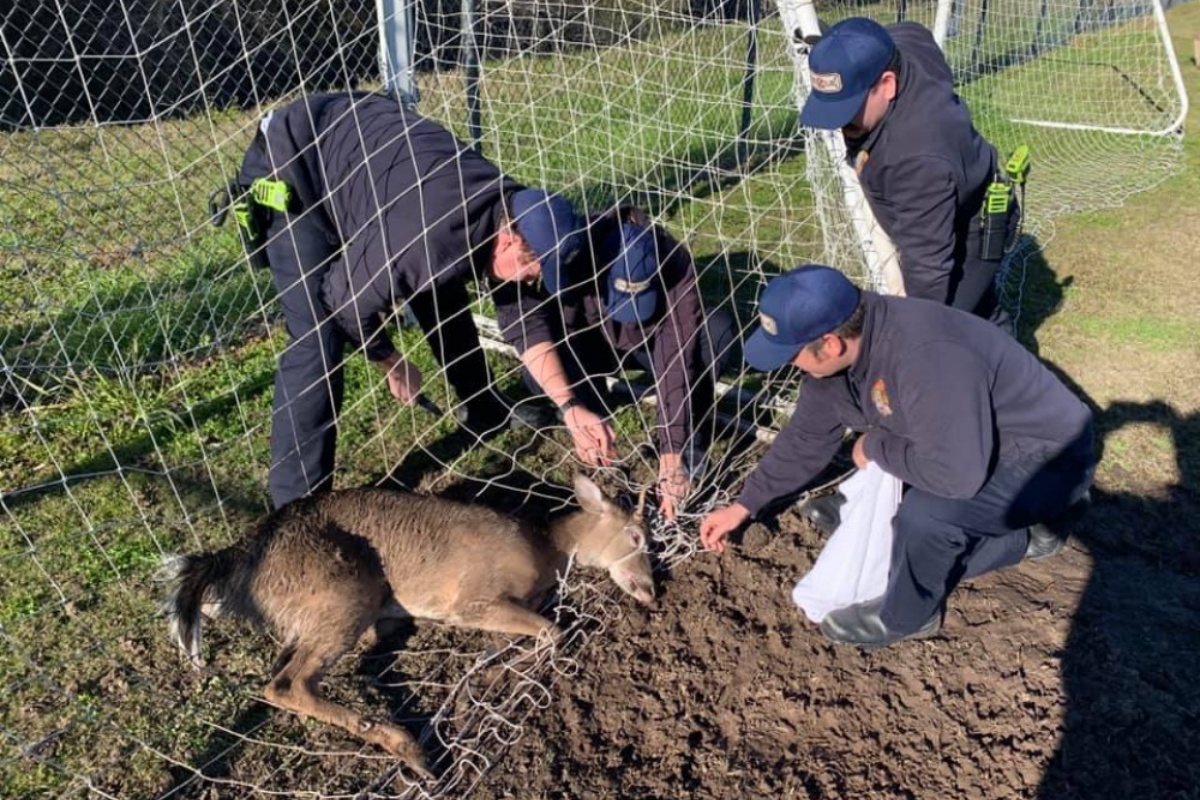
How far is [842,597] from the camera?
12.2 ft

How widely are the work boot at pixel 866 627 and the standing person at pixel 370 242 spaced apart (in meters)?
1.28

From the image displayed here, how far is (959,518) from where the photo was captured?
344 cm

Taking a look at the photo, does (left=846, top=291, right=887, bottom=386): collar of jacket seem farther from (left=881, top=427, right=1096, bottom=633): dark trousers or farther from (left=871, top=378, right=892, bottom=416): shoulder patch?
(left=881, top=427, right=1096, bottom=633): dark trousers

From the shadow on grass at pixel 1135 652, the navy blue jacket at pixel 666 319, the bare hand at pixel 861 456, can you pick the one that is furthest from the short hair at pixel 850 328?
the shadow on grass at pixel 1135 652

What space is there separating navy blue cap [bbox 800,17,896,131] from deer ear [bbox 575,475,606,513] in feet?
6.16

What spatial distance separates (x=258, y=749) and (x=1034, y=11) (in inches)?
473

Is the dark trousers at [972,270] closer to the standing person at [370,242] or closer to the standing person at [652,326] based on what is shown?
the standing person at [652,326]

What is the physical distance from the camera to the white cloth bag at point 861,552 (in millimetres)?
3709

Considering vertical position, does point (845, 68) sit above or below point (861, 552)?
above

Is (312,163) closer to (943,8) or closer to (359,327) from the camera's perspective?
(359,327)

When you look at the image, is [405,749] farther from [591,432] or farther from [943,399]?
[943,399]

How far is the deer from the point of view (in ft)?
11.1

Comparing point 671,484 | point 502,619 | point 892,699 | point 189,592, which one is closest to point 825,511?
point 671,484

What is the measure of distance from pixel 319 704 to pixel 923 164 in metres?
3.29
